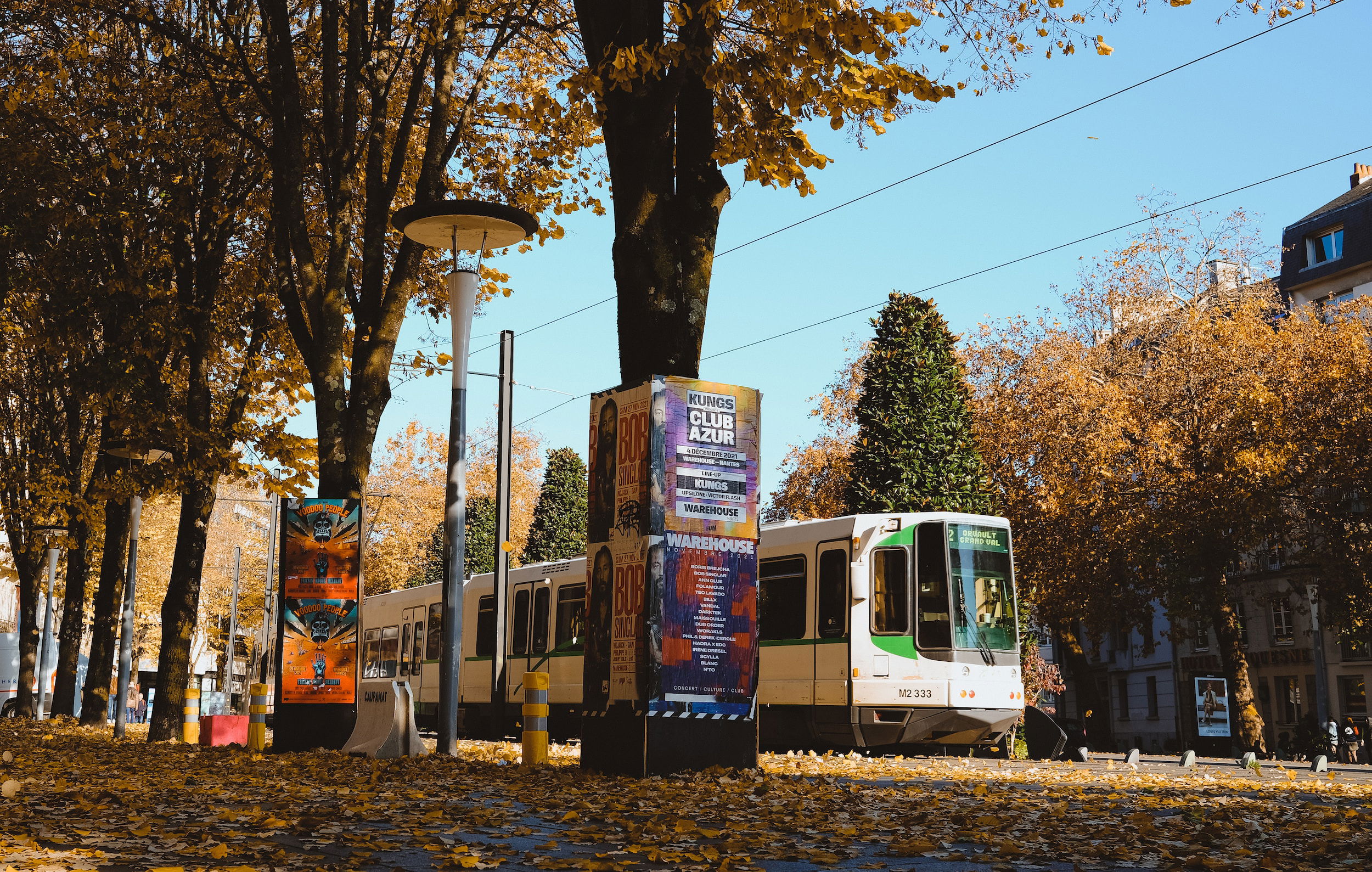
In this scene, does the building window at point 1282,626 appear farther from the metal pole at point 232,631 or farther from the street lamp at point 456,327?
the street lamp at point 456,327

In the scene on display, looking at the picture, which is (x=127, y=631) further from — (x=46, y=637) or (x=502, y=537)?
(x=46, y=637)

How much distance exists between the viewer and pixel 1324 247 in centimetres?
4959

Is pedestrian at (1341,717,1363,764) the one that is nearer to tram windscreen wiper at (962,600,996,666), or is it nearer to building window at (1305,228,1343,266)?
tram windscreen wiper at (962,600,996,666)

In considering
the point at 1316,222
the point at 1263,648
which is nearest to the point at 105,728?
the point at 1263,648

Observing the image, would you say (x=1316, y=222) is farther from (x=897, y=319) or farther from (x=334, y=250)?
(x=334, y=250)

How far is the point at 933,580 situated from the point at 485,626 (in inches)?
472

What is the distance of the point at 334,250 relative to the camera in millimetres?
15141

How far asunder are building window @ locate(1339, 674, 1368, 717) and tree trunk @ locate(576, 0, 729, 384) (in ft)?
134

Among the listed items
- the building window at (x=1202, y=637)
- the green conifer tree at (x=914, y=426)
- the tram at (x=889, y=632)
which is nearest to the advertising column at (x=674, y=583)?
the tram at (x=889, y=632)

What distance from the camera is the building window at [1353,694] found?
144 ft

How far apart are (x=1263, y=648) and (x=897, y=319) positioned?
81.5 ft

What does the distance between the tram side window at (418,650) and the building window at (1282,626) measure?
30.8 metres

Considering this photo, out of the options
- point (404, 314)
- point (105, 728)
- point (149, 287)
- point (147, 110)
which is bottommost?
point (105, 728)

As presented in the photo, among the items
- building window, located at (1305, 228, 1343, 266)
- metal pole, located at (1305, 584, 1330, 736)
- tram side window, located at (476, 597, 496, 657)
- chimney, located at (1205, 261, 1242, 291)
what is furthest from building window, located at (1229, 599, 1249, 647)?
tram side window, located at (476, 597, 496, 657)
